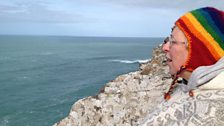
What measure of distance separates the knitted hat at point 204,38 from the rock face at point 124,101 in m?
14.6

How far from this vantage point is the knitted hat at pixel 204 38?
3.63 m

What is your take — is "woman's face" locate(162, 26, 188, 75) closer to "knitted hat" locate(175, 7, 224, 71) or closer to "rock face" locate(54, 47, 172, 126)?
"knitted hat" locate(175, 7, 224, 71)

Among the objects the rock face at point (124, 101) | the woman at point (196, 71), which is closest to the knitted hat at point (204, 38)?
the woman at point (196, 71)

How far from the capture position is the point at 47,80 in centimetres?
9150

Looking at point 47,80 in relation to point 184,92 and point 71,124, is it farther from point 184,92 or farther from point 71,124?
point 184,92

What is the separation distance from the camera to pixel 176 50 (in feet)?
12.6

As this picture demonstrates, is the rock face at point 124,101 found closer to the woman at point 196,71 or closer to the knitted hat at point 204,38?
the woman at point 196,71

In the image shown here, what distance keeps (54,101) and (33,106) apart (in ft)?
15.0

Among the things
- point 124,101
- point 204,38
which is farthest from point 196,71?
point 124,101

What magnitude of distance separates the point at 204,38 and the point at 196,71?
0.40 metres

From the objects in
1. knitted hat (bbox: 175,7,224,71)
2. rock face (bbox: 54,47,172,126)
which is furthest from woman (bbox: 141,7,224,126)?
rock face (bbox: 54,47,172,126)

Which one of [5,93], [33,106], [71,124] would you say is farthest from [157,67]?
[5,93]

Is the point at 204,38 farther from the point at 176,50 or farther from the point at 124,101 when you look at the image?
the point at 124,101

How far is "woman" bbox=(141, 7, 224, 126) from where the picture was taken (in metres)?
3.28
